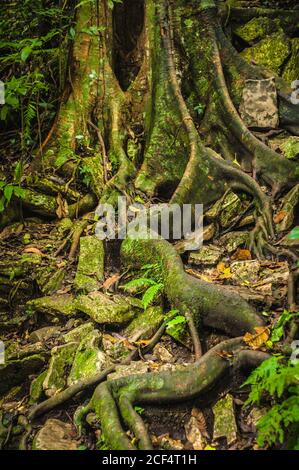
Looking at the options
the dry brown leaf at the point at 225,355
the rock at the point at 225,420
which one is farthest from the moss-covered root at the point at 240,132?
the rock at the point at 225,420

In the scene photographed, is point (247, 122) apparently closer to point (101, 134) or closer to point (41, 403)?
point (101, 134)

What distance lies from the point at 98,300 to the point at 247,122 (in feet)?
11.1

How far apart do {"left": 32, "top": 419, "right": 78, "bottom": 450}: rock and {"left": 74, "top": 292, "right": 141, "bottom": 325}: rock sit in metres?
1.09

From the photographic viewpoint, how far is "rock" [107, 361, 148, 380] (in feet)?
10.3

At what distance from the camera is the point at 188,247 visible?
4.58 m

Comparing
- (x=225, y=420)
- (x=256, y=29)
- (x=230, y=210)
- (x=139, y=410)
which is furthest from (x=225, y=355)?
(x=256, y=29)

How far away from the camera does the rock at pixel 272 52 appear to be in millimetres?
6527

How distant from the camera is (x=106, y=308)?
3.95m

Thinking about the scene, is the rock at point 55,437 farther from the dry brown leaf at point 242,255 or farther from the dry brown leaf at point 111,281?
the dry brown leaf at point 242,255

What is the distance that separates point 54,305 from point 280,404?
2497 millimetres

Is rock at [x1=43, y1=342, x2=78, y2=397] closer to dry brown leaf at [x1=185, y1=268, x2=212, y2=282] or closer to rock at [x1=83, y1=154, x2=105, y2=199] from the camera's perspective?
dry brown leaf at [x1=185, y1=268, x2=212, y2=282]

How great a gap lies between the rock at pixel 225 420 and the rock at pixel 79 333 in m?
1.42

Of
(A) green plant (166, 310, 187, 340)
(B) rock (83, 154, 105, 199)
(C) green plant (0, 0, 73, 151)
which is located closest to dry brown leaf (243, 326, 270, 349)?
(A) green plant (166, 310, 187, 340)

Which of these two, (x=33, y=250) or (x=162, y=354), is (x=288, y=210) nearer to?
(x=162, y=354)
